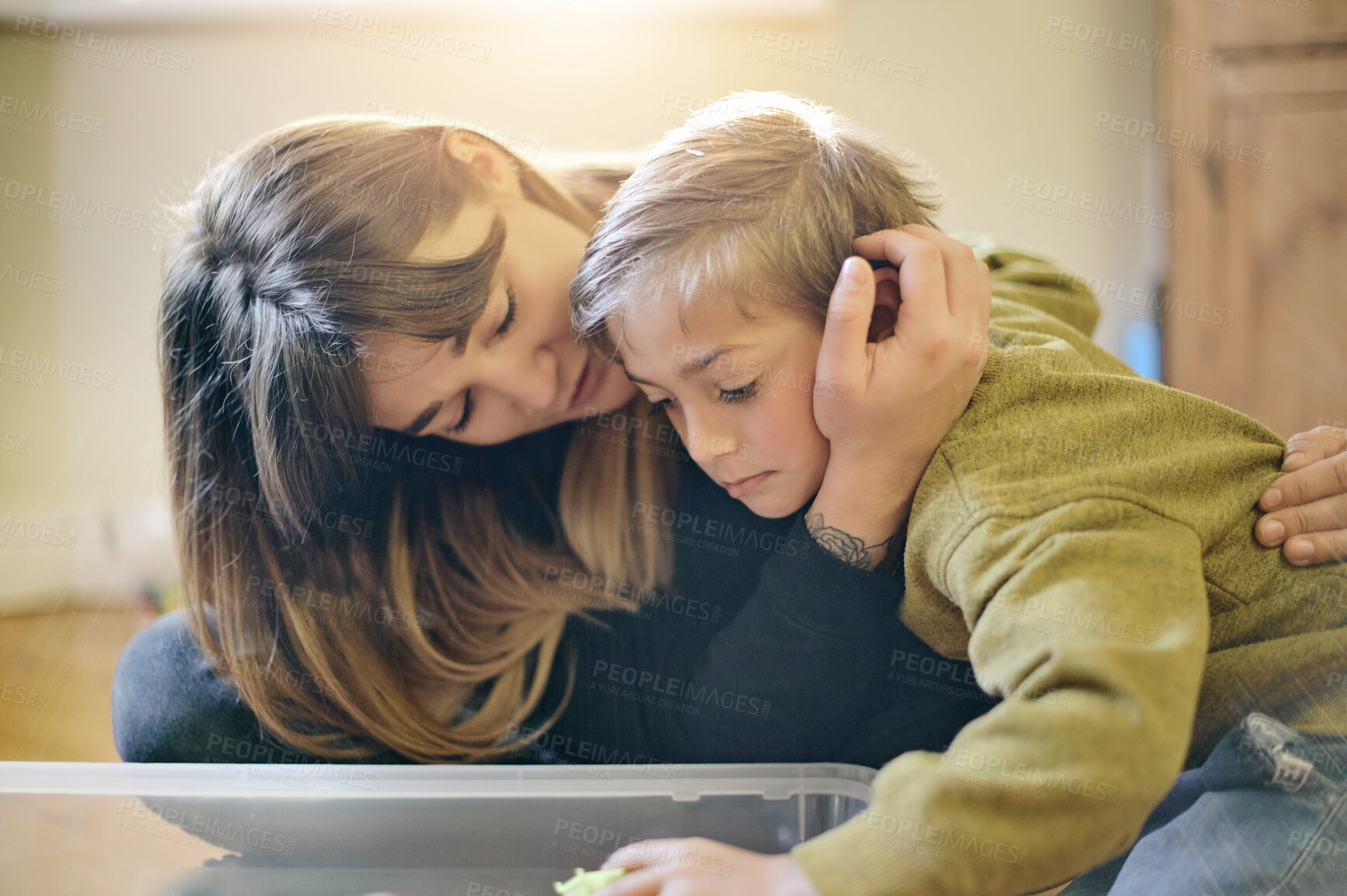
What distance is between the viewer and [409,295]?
0.67m

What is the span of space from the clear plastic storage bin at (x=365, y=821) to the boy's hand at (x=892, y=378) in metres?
0.21

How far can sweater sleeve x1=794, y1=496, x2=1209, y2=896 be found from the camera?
46cm

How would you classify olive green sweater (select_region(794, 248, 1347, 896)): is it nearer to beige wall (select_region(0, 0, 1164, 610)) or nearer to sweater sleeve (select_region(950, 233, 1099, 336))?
sweater sleeve (select_region(950, 233, 1099, 336))

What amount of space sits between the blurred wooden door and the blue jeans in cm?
115

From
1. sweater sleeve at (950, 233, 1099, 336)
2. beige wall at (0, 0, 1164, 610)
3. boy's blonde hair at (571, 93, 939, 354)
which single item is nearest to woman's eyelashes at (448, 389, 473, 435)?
boy's blonde hair at (571, 93, 939, 354)

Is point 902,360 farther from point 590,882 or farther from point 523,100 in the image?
point 523,100

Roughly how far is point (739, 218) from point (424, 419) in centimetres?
30

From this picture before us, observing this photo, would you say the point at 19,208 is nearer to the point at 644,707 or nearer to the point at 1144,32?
the point at 644,707

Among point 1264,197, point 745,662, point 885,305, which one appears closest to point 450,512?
point 745,662

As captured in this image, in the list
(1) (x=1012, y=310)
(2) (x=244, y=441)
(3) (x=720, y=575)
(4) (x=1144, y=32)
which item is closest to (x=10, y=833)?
(2) (x=244, y=441)

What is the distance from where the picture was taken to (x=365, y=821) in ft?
2.25

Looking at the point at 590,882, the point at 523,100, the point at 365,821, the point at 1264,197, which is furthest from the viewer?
the point at 523,100

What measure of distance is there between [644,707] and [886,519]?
0.99ft

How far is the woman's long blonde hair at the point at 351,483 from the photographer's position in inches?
27.1
